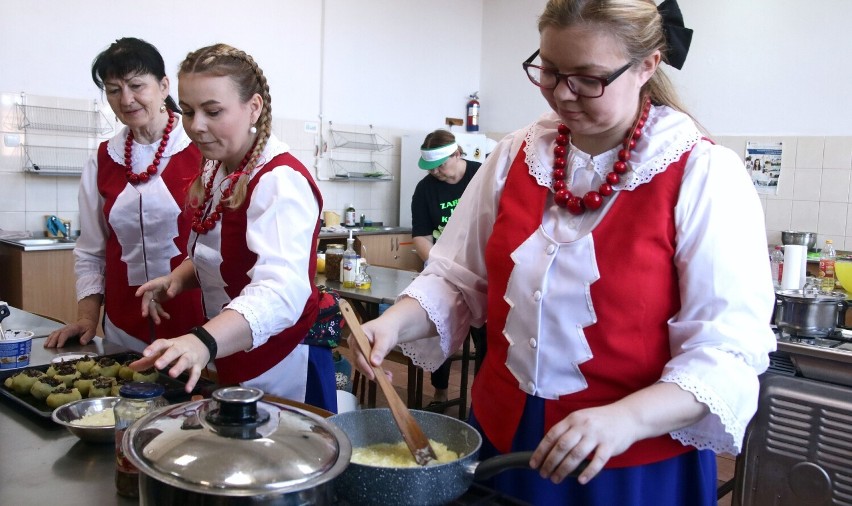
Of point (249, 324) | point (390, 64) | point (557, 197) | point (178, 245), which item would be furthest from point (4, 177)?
point (557, 197)

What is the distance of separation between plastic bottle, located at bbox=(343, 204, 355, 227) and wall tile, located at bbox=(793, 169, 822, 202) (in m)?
3.68

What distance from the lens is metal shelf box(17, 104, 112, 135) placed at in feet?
15.5

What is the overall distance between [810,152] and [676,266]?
16.5 feet

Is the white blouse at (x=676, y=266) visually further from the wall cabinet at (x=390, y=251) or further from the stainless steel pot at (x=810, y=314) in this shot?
the wall cabinet at (x=390, y=251)

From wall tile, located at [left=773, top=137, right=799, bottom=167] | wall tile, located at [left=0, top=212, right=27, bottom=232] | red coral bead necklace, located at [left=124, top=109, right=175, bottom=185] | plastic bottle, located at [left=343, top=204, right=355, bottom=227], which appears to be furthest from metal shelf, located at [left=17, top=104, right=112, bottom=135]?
wall tile, located at [left=773, top=137, right=799, bottom=167]

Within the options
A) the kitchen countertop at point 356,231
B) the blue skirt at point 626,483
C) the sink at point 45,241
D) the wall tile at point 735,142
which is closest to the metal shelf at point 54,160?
the sink at point 45,241

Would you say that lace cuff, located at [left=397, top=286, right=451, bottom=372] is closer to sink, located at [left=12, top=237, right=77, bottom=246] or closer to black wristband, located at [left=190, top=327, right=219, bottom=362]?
black wristband, located at [left=190, top=327, right=219, bottom=362]

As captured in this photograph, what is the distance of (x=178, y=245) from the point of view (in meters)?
2.23

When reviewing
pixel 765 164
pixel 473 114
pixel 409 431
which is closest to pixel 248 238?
pixel 409 431

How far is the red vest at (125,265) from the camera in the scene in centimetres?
220

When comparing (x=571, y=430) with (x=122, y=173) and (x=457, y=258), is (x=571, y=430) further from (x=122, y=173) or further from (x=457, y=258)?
(x=122, y=173)

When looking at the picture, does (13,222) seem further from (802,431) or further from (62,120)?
(802,431)

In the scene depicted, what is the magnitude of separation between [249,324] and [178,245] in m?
0.91

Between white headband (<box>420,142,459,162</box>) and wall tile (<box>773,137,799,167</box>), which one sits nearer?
white headband (<box>420,142,459,162</box>)
